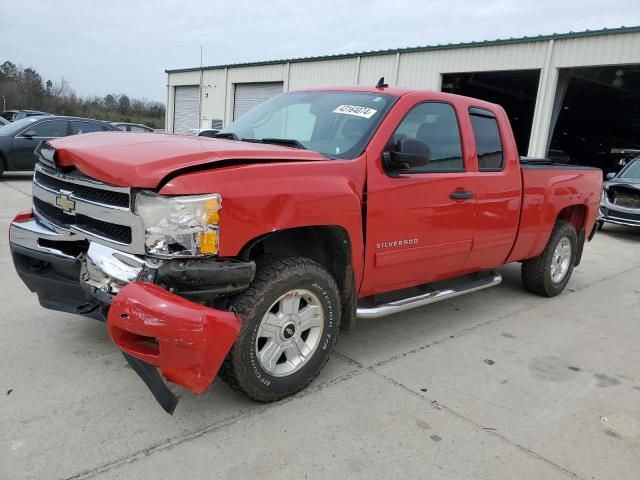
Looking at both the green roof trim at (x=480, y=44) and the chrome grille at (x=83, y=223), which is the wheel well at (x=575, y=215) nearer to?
the chrome grille at (x=83, y=223)

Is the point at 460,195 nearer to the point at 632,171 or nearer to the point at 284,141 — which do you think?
the point at 284,141

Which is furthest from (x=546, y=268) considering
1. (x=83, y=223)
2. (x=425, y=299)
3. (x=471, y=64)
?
(x=471, y=64)

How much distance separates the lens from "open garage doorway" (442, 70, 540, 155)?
18942 mm

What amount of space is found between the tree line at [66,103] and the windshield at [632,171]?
43.0 meters

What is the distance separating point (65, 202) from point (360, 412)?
2073 millimetres

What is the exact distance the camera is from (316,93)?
4250mm

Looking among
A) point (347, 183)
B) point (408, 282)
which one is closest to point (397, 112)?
point (347, 183)

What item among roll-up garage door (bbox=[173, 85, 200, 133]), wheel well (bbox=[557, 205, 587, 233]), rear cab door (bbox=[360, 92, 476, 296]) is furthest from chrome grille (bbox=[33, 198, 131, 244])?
roll-up garage door (bbox=[173, 85, 200, 133])

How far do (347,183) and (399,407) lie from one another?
4.51ft

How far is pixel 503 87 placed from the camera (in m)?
23.9

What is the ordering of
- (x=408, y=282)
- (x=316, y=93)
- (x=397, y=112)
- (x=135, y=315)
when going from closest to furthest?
(x=135, y=315) < (x=397, y=112) < (x=408, y=282) < (x=316, y=93)

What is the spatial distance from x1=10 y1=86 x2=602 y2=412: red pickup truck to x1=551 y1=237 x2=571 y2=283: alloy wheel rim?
1.46m

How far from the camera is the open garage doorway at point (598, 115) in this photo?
1766 cm

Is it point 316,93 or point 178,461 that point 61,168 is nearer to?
point 178,461
